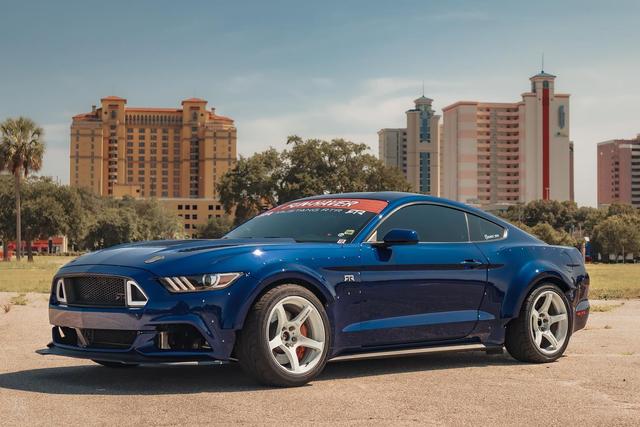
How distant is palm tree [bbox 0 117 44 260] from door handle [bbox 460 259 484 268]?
61.4 metres

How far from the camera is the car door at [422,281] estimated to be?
268 inches

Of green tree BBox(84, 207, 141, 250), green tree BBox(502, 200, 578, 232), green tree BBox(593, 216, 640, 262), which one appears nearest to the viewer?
green tree BBox(593, 216, 640, 262)

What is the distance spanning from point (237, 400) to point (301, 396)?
460 mm

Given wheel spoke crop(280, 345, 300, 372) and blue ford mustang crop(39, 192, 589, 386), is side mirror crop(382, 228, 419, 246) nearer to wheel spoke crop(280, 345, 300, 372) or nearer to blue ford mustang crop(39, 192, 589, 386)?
blue ford mustang crop(39, 192, 589, 386)

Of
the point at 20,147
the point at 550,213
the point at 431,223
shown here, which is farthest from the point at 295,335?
the point at 550,213

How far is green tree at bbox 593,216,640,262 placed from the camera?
4651 inches

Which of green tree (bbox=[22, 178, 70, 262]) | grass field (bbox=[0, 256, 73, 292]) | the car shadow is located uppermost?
green tree (bbox=[22, 178, 70, 262])

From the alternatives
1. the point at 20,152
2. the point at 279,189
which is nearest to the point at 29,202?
the point at 20,152

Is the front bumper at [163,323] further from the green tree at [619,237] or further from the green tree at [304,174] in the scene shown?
the green tree at [619,237]

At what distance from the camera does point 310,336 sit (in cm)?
646

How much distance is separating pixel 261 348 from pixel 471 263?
230cm

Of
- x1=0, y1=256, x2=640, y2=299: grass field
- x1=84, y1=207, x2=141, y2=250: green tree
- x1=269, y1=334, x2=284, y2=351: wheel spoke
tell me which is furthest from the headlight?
x1=84, y1=207, x2=141, y2=250: green tree

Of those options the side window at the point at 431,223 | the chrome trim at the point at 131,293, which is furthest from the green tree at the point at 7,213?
the chrome trim at the point at 131,293

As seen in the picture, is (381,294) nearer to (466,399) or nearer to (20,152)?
(466,399)
